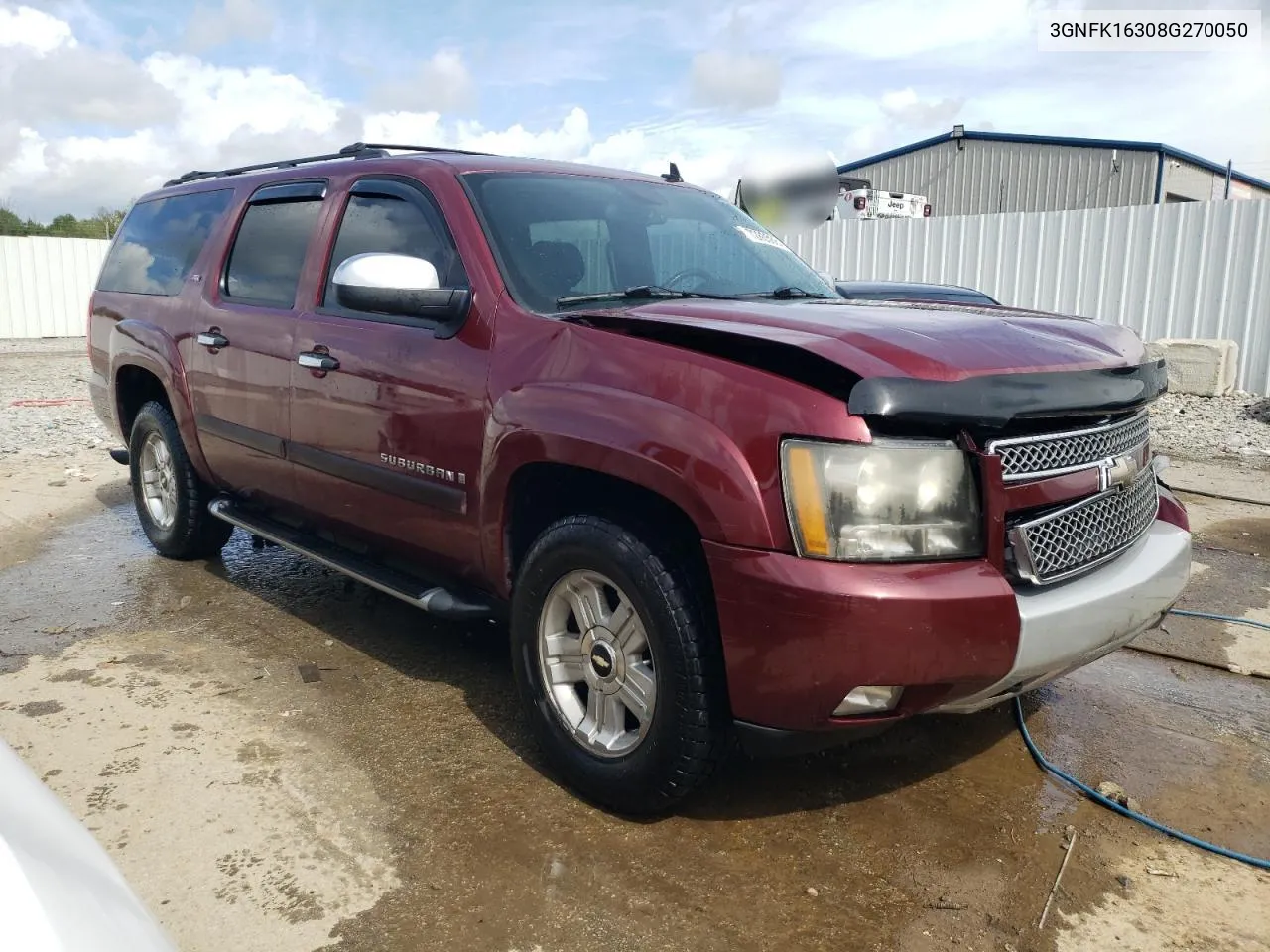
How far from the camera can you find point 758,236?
13.7 ft

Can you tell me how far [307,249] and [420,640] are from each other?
65.5 inches

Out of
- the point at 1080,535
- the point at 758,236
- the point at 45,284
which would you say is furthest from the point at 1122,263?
the point at 45,284

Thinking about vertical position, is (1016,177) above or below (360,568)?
above

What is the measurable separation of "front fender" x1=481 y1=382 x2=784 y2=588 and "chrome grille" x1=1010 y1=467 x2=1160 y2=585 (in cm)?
64

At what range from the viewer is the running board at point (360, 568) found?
3.35 metres

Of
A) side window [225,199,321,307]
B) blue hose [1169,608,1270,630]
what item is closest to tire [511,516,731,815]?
side window [225,199,321,307]

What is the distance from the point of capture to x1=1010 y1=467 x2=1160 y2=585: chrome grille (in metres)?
2.49

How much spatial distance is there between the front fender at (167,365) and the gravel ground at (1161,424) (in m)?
4.18

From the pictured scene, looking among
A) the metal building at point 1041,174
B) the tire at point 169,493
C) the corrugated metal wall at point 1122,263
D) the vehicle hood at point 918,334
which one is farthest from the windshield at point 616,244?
the metal building at point 1041,174

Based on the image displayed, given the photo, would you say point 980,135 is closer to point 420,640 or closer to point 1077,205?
point 1077,205

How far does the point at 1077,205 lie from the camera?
986 inches

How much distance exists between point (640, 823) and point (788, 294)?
1897mm

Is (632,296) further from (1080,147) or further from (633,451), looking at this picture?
(1080,147)

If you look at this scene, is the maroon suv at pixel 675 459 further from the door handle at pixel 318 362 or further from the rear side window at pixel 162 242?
the rear side window at pixel 162 242
